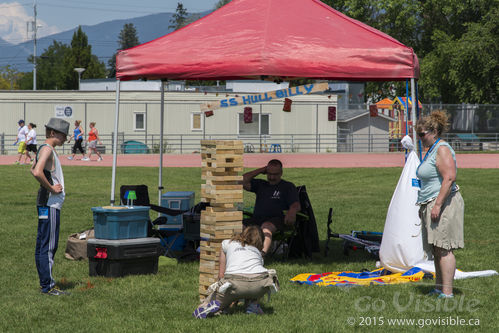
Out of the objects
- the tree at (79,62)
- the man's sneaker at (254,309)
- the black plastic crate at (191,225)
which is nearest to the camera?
the man's sneaker at (254,309)

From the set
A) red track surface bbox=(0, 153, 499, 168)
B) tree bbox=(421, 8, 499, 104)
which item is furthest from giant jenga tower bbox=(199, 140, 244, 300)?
tree bbox=(421, 8, 499, 104)

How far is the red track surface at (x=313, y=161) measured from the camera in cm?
2723

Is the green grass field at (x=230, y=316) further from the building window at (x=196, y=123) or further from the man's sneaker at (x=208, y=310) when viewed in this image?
the building window at (x=196, y=123)

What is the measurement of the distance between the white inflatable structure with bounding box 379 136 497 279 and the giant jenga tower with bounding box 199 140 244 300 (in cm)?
229

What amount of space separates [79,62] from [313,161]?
55.3 meters

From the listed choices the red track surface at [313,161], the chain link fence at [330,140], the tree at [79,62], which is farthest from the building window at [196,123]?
the tree at [79,62]

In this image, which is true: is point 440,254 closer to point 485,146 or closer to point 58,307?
point 58,307

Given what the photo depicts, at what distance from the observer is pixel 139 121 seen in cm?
3634

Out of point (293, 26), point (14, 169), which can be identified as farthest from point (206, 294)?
point (14, 169)

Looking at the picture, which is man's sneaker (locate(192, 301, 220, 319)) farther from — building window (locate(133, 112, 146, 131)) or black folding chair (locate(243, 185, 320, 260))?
building window (locate(133, 112, 146, 131))

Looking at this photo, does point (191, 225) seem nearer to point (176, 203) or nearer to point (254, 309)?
point (176, 203)

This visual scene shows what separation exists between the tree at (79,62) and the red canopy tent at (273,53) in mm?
70534

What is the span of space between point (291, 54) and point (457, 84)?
3055 cm

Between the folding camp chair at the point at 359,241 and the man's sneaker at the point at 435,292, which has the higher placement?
the folding camp chair at the point at 359,241
